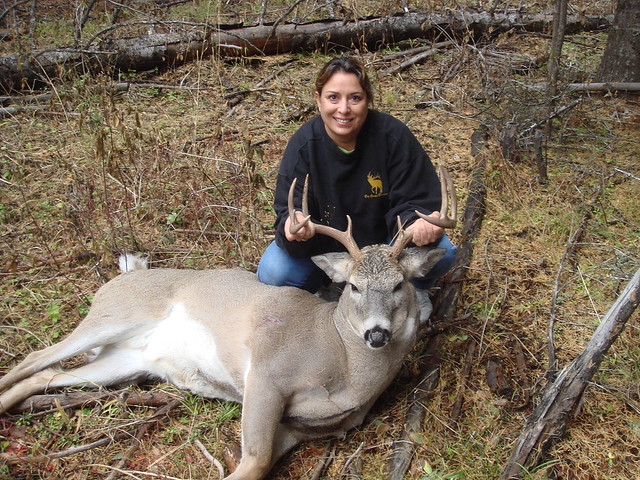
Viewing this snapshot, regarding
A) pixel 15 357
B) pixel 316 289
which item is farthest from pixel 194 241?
pixel 15 357

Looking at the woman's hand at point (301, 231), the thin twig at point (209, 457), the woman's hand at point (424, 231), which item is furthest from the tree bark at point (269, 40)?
the thin twig at point (209, 457)

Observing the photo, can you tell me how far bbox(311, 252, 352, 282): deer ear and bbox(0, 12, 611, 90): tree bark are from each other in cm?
386

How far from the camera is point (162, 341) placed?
3.37 meters

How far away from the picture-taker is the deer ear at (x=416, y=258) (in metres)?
2.88

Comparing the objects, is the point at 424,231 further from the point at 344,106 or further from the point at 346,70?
the point at 346,70

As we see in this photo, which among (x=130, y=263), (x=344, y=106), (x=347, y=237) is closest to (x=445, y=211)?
(x=347, y=237)

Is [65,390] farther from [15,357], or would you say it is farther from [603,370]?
[603,370]

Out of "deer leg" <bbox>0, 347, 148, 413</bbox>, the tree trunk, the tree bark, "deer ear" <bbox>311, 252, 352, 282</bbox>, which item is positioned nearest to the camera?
"deer ear" <bbox>311, 252, 352, 282</bbox>

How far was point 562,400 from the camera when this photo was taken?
2.48 meters

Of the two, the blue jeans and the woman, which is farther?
the blue jeans

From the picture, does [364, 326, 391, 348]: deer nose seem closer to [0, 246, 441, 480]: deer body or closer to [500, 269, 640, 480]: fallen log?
[0, 246, 441, 480]: deer body

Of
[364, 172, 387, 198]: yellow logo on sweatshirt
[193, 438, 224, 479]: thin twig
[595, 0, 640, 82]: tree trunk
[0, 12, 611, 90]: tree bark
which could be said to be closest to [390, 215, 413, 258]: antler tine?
→ [364, 172, 387, 198]: yellow logo on sweatshirt

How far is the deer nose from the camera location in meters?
2.60

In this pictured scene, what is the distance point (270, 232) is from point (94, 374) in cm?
156
